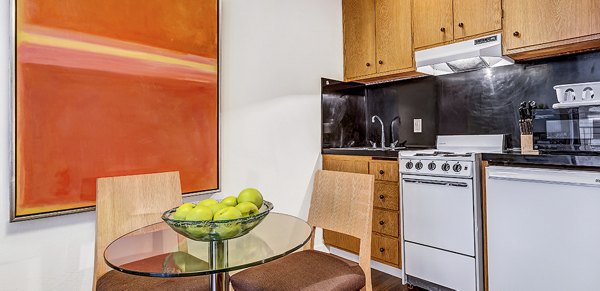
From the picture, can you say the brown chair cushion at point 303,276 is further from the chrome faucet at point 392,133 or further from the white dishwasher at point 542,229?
the chrome faucet at point 392,133

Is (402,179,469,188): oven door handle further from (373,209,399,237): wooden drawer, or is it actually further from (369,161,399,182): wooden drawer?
(373,209,399,237): wooden drawer

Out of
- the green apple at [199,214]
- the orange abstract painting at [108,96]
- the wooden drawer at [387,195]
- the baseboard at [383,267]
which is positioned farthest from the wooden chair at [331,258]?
the baseboard at [383,267]

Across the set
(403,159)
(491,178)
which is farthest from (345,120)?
(491,178)

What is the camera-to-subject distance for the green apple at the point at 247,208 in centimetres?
113

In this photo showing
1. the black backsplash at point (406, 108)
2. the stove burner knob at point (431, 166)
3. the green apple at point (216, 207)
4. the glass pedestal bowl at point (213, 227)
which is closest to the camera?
the glass pedestal bowl at point (213, 227)

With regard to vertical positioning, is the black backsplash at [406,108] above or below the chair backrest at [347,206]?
above

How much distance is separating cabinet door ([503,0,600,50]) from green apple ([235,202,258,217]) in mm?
2078

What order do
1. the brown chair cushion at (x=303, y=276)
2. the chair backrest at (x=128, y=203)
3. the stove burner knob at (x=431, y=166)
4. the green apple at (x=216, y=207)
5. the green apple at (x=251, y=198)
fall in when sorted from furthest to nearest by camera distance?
1. the stove burner knob at (x=431, y=166)
2. the chair backrest at (x=128, y=203)
3. the brown chair cushion at (x=303, y=276)
4. the green apple at (x=251, y=198)
5. the green apple at (x=216, y=207)

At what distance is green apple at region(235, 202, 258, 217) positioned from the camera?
1.13m

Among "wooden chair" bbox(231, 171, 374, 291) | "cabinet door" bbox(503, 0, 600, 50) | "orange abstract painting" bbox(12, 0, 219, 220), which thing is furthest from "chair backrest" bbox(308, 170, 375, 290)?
"cabinet door" bbox(503, 0, 600, 50)

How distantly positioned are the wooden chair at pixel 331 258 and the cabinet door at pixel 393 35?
1464 mm

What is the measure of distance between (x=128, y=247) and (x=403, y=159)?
184 cm

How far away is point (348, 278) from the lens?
1434 mm

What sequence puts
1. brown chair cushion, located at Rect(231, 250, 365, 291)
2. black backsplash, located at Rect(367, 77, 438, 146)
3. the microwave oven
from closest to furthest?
brown chair cushion, located at Rect(231, 250, 365, 291)
the microwave oven
black backsplash, located at Rect(367, 77, 438, 146)
